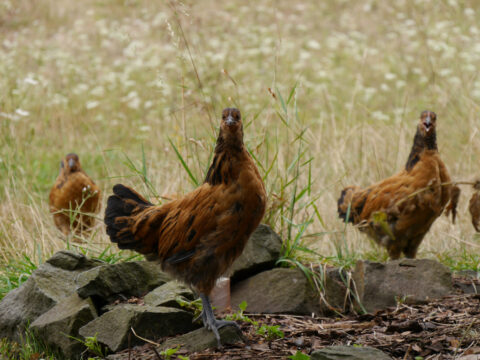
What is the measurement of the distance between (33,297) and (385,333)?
2.52m

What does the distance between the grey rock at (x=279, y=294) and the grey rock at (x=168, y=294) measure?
39 centimetres

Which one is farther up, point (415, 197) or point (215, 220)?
point (215, 220)

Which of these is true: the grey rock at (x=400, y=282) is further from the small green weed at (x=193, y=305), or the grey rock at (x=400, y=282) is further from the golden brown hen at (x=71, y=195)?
the golden brown hen at (x=71, y=195)

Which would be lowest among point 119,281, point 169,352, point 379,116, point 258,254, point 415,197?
point 169,352

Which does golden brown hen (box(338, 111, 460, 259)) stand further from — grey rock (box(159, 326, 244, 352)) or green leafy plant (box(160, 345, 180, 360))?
green leafy plant (box(160, 345, 180, 360))

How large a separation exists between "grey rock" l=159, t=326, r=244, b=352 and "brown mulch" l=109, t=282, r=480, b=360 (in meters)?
0.05

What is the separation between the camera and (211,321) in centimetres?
384

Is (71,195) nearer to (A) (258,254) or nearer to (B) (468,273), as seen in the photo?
(A) (258,254)

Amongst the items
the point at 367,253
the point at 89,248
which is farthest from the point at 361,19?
the point at 89,248

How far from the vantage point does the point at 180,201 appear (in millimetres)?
4172

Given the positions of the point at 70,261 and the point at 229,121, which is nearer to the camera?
the point at 229,121

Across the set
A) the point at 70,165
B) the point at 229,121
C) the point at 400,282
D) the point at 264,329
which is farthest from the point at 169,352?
the point at 70,165

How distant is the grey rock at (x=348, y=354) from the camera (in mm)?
3141

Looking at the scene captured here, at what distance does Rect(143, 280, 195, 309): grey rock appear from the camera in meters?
4.22
